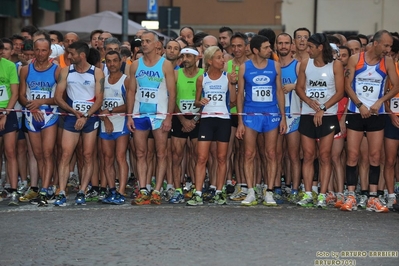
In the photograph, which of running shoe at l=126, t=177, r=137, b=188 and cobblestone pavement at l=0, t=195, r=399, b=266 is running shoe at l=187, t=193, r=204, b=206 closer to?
cobblestone pavement at l=0, t=195, r=399, b=266

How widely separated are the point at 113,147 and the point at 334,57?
307 centimetres

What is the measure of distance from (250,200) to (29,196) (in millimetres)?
2859

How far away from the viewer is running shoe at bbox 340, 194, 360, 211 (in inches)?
469

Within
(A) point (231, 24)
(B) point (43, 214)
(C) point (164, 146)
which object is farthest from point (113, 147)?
(A) point (231, 24)

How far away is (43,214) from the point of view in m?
11.5

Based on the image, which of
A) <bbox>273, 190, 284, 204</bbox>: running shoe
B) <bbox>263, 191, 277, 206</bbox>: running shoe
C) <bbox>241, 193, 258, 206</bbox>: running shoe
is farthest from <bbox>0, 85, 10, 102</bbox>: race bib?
<bbox>273, 190, 284, 204</bbox>: running shoe

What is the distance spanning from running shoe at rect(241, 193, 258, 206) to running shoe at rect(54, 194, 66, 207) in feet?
7.27

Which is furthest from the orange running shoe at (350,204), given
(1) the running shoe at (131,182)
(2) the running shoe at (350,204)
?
(1) the running shoe at (131,182)

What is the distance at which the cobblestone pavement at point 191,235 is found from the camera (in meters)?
8.87

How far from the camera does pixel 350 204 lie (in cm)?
1195

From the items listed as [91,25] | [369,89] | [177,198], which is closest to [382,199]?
[369,89]

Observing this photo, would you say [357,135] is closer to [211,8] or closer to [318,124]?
[318,124]

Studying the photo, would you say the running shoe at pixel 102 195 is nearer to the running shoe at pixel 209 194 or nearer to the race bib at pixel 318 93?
the running shoe at pixel 209 194

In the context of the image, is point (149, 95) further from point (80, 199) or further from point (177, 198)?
point (80, 199)
